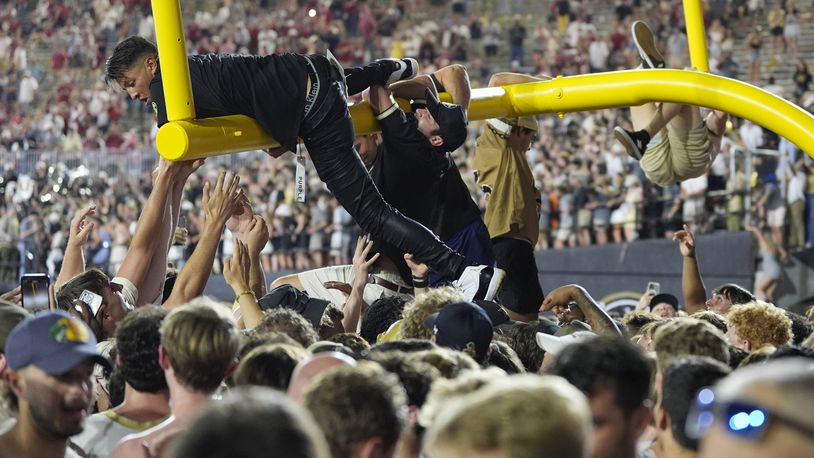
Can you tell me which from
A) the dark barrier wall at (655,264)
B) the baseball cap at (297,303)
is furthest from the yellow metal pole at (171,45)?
the dark barrier wall at (655,264)

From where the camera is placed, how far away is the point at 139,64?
16.1ft

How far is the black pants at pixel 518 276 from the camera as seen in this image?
6.81 m

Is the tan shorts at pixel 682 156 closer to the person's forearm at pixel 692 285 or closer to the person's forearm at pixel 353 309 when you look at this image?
the person's forearm at pixel 692 285

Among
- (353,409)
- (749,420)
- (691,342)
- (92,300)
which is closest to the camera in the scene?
(749,420)

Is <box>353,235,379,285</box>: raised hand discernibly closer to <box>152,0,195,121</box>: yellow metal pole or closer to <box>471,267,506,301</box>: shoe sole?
<box>471,267,506,301</box>: shoe sole

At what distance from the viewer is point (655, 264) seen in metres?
12.9

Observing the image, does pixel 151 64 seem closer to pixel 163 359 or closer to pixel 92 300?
pixel 92 300

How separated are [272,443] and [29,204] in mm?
16098

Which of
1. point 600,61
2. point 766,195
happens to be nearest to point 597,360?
point 766,195

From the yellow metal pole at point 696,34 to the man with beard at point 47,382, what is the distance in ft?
11.6

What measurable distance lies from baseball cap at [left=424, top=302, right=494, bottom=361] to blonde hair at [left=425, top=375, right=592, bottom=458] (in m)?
1.78

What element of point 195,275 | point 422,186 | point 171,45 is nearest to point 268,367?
point 171,45

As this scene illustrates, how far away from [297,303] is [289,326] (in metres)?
1.06

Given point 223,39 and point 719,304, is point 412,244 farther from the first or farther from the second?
point 223,39
